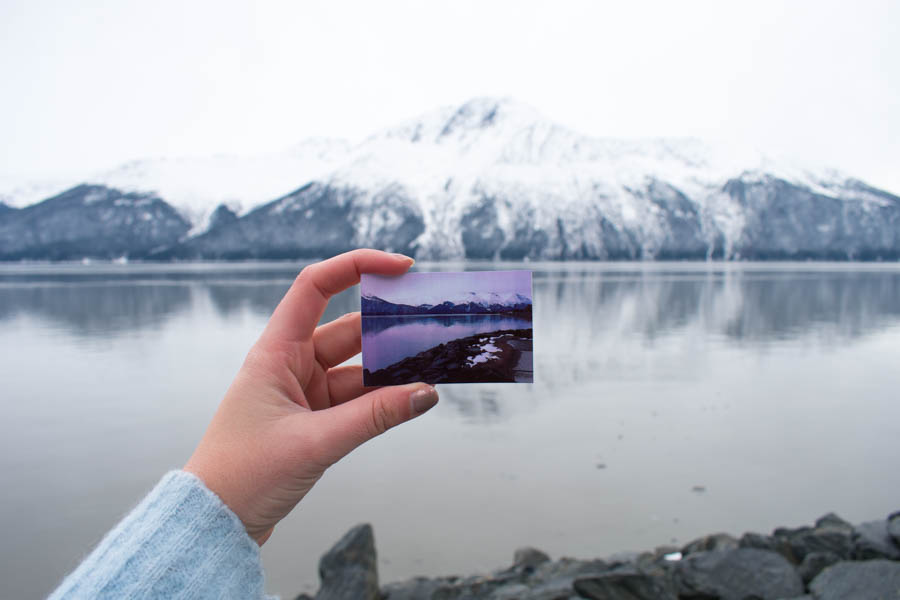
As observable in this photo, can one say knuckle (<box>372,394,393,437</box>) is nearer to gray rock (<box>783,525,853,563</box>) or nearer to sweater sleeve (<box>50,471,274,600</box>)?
sweater sleeve (<box>50,471,274,600</box>)

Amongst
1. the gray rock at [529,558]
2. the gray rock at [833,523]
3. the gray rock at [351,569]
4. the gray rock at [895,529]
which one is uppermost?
the gray rock at [895,529]

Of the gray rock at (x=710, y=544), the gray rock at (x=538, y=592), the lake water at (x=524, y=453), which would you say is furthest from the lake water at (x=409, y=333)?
the gray rock at (x=710, y=544)

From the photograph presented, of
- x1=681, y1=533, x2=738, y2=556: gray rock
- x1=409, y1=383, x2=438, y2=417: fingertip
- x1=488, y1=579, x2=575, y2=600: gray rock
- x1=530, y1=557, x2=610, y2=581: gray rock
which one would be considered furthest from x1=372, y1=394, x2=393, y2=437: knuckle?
x1=681, y1=533, x2=738, y2=556: gray rock

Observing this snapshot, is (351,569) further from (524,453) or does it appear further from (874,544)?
(874,544)

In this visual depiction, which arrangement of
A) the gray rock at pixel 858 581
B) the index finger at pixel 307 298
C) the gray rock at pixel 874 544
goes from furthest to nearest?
1. the gray rock at pixel 874 544
2. the gray rock at pixel 858 581
3. the index finger at pixel 307 298

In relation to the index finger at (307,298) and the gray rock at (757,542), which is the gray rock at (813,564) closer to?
the gray rock at (757,542)

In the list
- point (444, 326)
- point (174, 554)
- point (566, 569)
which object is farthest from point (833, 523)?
point (174, 554)

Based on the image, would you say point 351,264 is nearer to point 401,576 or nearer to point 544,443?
point 401,576

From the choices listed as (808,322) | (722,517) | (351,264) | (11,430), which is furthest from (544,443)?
(808,322)
